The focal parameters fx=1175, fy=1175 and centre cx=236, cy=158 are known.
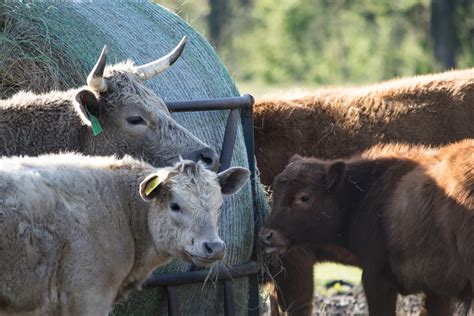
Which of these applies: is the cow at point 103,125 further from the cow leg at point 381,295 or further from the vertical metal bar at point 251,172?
the cow leg at point 381,295

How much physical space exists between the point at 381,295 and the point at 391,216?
0.63 meters

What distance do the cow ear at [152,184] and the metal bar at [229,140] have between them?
5.40ft

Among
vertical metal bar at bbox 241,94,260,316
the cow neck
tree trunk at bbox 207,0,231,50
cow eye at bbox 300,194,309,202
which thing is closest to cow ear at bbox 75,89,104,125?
the cow neck

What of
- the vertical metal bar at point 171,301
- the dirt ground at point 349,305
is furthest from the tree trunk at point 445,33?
the vertical metal bar at point 171,301

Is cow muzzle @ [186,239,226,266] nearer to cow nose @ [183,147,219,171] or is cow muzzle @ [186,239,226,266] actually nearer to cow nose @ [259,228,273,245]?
cow nose @ [183,147,219,171]

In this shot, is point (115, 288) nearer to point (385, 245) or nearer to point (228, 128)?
point (228, 128)

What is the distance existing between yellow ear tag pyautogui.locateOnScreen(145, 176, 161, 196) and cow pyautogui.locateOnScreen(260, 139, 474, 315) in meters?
2.40

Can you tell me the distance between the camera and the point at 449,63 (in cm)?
3391

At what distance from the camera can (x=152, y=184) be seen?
7082mm

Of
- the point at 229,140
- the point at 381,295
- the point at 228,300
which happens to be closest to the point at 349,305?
the point at 381,295

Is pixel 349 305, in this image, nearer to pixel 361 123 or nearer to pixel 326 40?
pixel 361 123

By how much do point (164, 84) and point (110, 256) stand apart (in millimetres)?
2180

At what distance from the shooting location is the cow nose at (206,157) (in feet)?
26.0

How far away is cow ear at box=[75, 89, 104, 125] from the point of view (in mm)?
7930
